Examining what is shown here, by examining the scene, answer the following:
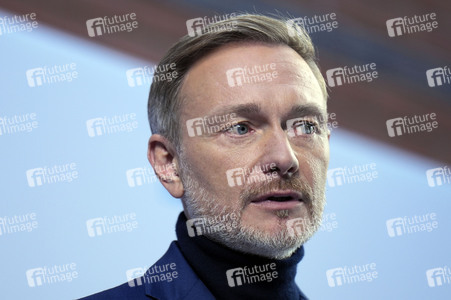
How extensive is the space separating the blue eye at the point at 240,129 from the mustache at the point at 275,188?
0.16 m

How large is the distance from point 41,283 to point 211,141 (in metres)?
1.00

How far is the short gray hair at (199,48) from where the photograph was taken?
1.76 metres

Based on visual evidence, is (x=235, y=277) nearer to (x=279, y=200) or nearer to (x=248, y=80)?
(x=279, y=200)

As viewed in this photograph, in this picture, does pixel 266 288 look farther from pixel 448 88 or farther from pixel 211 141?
pixel 448 88

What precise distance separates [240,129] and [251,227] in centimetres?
27

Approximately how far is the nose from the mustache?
0.8 inches

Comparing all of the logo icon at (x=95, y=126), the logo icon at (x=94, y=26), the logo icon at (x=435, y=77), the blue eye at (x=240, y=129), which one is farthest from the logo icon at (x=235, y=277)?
the logo icon at (x=435, y=77)

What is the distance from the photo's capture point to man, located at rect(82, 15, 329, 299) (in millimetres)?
1648

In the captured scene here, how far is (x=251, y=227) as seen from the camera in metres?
1.65

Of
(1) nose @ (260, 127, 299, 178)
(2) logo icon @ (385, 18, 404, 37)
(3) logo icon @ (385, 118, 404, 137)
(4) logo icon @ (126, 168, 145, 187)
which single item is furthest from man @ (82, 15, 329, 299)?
(2) logo icon @ (385, 18, 404, 37)

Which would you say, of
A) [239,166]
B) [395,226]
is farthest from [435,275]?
[239,166]

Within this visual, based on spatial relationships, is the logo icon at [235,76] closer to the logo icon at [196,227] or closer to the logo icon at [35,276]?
the logo icon at [196,227]

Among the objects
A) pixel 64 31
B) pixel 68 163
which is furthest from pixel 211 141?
pixel 64 31

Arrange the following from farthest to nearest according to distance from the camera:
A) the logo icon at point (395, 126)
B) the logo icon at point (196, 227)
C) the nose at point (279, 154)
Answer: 1. the logo icon at point (395, 126)
2. the logo icon at point (196, 227)
3. the nose at point (279, 154)
